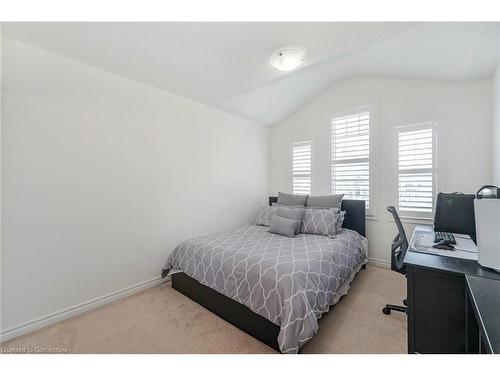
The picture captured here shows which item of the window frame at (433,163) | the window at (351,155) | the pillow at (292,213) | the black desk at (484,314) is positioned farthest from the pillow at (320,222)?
the black desk at (484,314)

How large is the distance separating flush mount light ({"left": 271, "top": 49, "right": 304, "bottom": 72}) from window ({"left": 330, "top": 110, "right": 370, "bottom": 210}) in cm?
185

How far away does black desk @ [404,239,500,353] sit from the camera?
1.20 metres

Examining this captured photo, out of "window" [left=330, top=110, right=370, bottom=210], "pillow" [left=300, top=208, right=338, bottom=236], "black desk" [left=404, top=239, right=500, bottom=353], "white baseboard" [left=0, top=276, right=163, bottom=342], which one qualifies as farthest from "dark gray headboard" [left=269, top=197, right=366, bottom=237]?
"white baseboard" [left=0, top=276, right=163, bottom=342]

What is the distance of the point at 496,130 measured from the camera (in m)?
2.21

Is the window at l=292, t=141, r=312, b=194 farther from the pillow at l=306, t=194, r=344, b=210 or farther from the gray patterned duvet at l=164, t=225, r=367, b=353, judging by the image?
the gray patterned duvet at l=164, t=225, r=367, b=353

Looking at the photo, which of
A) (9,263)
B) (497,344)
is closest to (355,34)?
(497,344)

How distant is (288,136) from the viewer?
413 cm

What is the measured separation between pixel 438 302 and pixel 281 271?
94 centimetres

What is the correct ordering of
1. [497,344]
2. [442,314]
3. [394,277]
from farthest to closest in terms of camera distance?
[394,277] < [442,314] < [497,344]

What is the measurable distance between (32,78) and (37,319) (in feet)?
6.59

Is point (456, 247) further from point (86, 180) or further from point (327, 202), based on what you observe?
point (86, 180)

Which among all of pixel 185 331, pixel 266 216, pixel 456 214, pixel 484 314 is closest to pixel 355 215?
pixel 456 214

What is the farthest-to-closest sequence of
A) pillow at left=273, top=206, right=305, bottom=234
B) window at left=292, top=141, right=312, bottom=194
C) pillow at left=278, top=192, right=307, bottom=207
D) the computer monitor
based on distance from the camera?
window at left=292, top=141, right=312, bottom=194, pillow at left=278, top=192, right=307, bottom=207, pillow at left=273, top=206, right=305, bottom=234, the computer monitor

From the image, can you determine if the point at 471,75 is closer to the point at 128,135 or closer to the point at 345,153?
the point at 345,153
